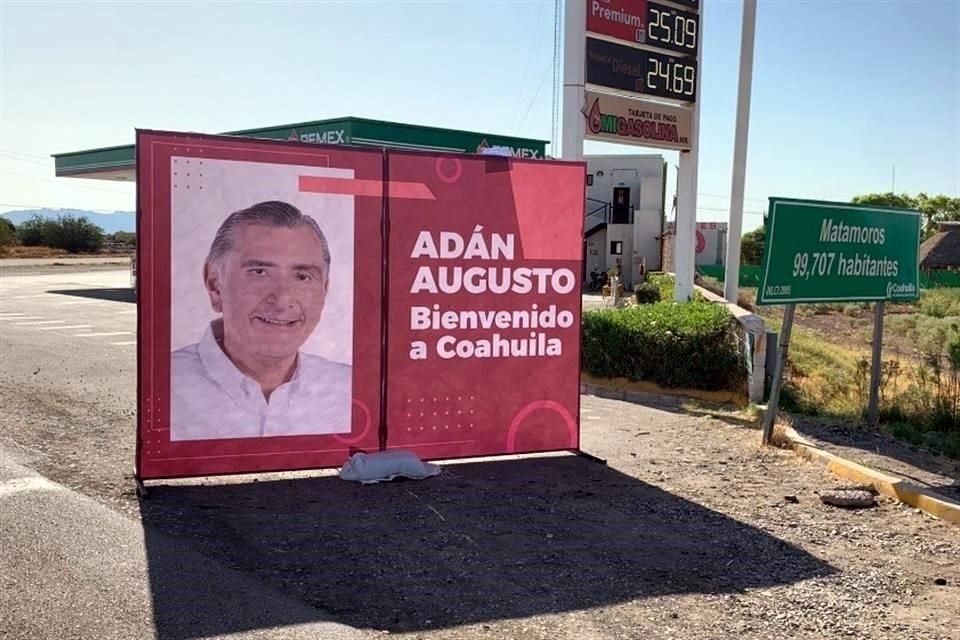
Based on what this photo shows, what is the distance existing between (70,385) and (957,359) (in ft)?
54.7

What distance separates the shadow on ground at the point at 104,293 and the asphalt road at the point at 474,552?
2105 cm

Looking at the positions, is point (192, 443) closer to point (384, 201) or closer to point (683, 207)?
point (384, 201)

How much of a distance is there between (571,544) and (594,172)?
4798cm

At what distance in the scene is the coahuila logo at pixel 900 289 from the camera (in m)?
9.79

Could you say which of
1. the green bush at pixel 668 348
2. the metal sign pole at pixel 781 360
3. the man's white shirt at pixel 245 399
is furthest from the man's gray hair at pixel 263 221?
the green bush at pixel 668 348

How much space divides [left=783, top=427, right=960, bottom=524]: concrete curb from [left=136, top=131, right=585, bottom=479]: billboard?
111 inches

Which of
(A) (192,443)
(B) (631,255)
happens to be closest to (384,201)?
(A) (192,443)

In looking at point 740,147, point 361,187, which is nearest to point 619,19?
point 740,147

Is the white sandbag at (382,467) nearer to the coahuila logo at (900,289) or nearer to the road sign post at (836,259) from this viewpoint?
the road sign post at (836,259)

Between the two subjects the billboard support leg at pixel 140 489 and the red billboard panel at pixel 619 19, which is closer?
the billboard support leg at pixel 140 489

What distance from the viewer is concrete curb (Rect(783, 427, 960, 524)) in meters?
6.84

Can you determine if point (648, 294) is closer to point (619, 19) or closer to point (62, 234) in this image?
point (619, 19)

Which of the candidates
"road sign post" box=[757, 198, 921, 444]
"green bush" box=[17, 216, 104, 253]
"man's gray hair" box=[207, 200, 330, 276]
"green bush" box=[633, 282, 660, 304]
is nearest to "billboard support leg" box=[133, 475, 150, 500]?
"man's gray hair" box=[207, 200, 330, 276]

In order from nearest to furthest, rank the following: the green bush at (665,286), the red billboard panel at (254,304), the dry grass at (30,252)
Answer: the red billboard panel at (254,304) < the green bush at (665,286) < the dry grass at (30,252)
